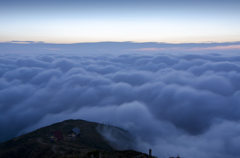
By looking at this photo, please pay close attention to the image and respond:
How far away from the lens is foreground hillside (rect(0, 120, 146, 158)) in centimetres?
3491

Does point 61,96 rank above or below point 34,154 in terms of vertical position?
below

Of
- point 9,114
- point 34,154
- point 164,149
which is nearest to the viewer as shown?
point 34,154

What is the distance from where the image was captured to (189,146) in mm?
76250

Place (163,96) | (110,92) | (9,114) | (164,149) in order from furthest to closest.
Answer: (110,92)
(163,96)
(9,114)
(164,149)

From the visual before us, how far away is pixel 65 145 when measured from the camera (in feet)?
152

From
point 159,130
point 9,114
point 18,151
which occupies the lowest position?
point 9,114

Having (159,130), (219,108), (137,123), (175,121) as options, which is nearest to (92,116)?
(137,123)

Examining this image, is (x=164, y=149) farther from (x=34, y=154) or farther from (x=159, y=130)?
(x=34, y=154)

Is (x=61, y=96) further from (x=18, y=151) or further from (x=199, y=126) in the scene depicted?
(x=199, y=126)

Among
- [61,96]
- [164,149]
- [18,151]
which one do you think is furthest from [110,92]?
[18,151]

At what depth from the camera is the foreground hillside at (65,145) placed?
3491cm

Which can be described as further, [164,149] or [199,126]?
[199,126]

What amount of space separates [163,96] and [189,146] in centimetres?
9867

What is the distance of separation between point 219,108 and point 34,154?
149 metres
